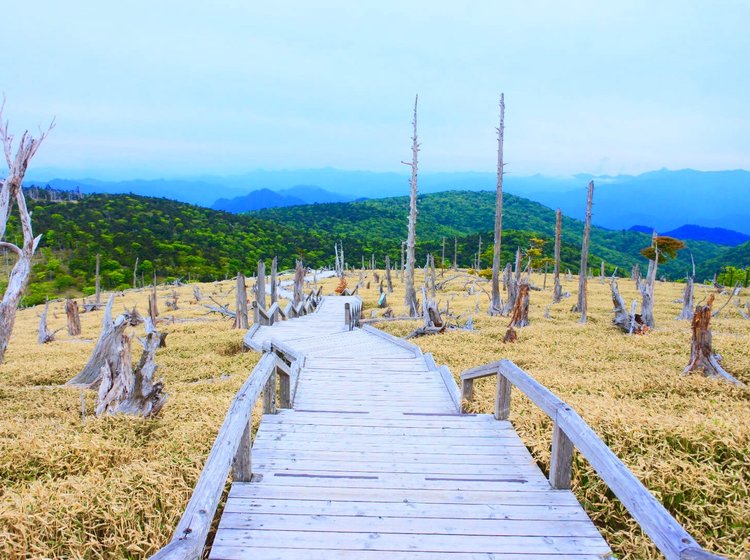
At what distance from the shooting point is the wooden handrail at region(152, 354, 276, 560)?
2.36 metres

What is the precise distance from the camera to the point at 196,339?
1470 cm

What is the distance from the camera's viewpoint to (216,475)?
115 inches

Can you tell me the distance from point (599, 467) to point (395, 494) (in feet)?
5.24

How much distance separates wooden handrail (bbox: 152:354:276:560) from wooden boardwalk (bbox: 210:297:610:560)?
33cm

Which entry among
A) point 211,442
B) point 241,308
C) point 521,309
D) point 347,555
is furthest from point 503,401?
point 241,308

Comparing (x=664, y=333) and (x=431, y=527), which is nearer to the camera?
(x=431, y=527)

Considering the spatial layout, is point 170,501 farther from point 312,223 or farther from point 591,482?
point 312,223

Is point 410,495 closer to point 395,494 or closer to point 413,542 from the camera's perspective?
point 395,494

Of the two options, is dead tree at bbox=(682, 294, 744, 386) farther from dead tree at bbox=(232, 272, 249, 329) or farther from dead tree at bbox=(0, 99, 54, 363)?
dead tree at bbox=(232, 272, 249, 329)

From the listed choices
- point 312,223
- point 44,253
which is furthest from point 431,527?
point 312,223

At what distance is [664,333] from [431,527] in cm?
1209

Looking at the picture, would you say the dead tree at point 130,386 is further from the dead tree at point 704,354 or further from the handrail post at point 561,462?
the dead tree at point 704,354

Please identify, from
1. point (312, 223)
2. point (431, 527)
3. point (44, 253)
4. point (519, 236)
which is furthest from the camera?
point (312, 223)

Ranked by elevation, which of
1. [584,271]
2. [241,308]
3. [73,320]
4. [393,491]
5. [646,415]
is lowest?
[73,320]
